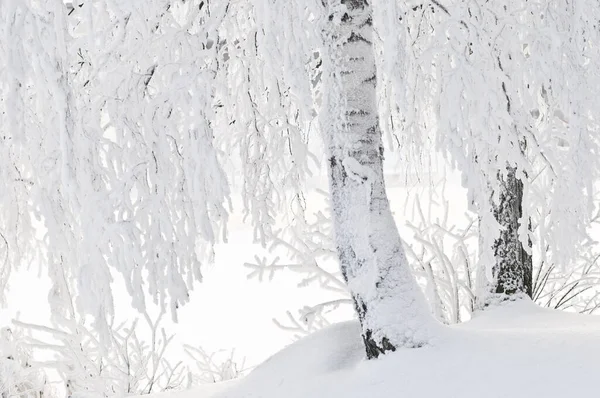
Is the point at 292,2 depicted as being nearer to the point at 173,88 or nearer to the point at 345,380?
the point at 173,88

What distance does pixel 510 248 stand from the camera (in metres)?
6.09

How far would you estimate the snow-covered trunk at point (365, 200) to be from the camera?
4.48 metres

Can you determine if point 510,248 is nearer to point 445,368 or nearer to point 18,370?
point 445,368

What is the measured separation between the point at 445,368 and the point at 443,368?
0.04ft

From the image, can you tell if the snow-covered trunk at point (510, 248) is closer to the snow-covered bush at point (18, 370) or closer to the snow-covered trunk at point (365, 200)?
the snow-covered trunk at point (365, 200)

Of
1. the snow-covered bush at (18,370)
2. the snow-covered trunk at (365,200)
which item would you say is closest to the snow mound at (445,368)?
the snow-covered trunk at (365,200)

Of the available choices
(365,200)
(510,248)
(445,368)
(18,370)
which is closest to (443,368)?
(445,368)

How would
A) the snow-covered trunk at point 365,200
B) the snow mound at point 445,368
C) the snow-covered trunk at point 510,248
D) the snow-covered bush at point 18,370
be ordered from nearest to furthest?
the snow mound at point 445,368, the snow-covered trunk at point 365,200, the snow-covered trunk at point 510,248, the snow-covered bush at point 18,370

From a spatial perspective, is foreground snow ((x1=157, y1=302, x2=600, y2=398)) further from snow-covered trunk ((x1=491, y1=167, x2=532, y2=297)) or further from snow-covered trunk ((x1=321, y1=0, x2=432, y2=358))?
snow-covered trunk ((x1=491, y1=167, x2=532, y2=297))

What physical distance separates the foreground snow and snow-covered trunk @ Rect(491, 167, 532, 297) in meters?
1.41

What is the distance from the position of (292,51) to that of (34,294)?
299 inches

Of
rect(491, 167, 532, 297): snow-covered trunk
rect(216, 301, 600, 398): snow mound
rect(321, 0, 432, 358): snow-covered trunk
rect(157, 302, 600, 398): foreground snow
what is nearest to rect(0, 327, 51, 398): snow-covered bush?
rect(157, 302, 600, 398): foreground snow

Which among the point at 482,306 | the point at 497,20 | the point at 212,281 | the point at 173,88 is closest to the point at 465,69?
the point at 497,20

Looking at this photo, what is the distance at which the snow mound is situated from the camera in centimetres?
393
